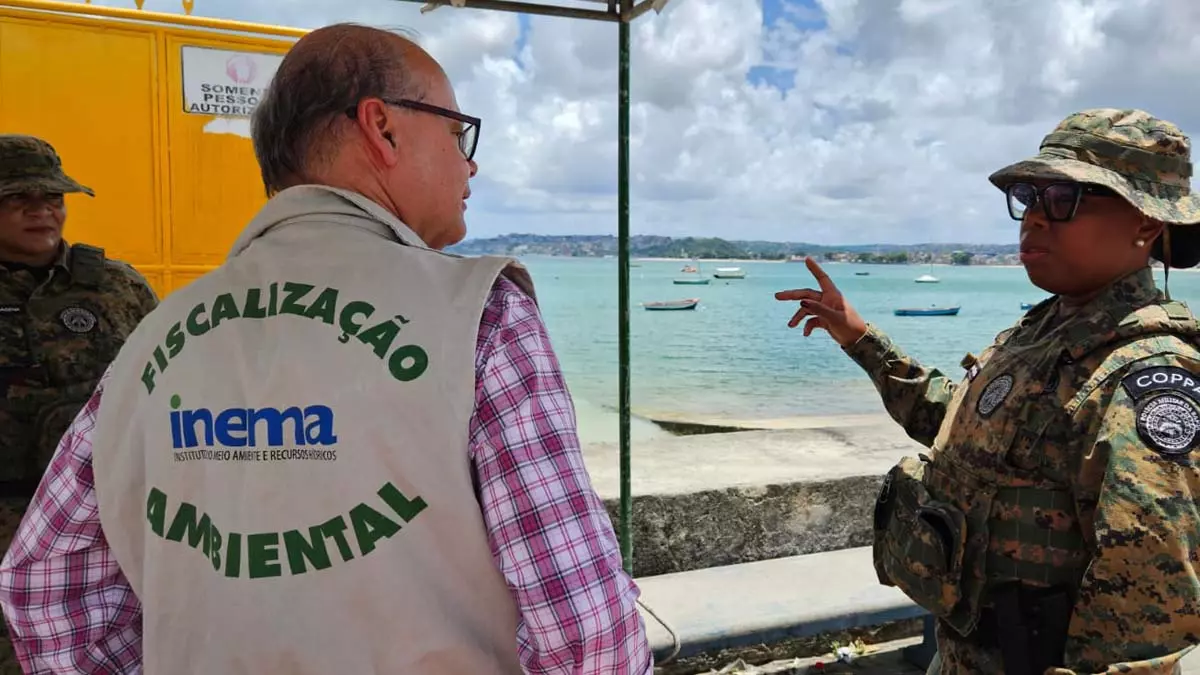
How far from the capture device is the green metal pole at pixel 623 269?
2834mm

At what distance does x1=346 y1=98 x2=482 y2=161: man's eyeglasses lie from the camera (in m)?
1.14

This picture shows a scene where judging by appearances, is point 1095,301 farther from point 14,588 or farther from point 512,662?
point 14,588

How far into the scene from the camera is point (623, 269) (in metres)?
3.00

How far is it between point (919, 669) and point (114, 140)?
3.75 meters

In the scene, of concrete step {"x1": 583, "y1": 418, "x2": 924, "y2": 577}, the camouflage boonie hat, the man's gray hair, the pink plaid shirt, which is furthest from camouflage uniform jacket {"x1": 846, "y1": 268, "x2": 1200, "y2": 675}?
the camouflage boonie hat

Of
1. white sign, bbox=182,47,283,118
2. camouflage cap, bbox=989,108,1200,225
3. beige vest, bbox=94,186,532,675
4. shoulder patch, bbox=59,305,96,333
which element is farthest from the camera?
white sign, bbox=182,47,283,118

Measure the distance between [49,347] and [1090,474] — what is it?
2810 mm

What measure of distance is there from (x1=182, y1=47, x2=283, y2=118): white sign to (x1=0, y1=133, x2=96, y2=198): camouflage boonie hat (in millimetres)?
712

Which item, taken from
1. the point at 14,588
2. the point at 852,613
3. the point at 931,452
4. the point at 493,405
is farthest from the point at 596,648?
the point at 852,613

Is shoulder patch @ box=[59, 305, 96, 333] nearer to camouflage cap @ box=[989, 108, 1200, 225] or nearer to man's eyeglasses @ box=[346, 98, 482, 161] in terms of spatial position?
man's eyeglasses @ box=[346, 98, 482, 161]

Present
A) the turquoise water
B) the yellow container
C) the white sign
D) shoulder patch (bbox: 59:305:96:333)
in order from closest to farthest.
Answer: shoulder patch (bbox: 59:305:96:333) < the yellow container < the white sign < the turquoise water

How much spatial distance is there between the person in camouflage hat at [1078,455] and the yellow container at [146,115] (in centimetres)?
269

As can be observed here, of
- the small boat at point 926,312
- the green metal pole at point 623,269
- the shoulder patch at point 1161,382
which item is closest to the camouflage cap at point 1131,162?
the shoulder patch at point 1161,382

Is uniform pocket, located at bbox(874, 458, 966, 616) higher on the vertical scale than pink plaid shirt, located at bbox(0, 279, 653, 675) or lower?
lower
